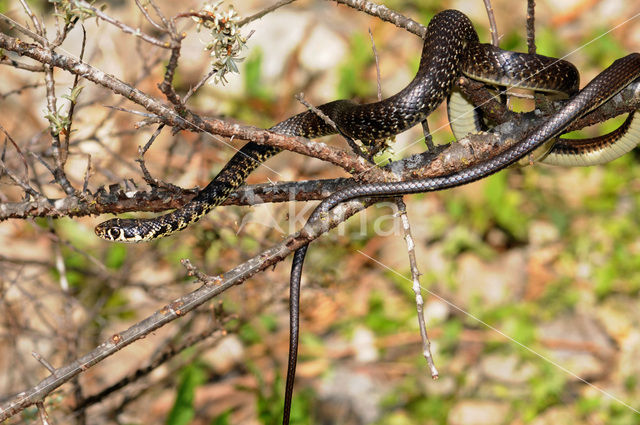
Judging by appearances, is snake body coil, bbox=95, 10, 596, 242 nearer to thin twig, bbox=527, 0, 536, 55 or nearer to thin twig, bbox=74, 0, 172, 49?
thin twig, bbox=527, 0, 536, 55

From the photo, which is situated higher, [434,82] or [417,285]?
[434,82]

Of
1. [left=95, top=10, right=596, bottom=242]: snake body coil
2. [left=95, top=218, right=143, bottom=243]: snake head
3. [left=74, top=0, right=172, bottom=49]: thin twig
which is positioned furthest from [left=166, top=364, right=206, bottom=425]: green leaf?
[left=74, top=0, right=172, bottom=49]: thin twig

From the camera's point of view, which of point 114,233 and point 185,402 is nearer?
point 114,233

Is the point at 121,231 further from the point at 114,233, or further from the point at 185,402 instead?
the point at 185,402

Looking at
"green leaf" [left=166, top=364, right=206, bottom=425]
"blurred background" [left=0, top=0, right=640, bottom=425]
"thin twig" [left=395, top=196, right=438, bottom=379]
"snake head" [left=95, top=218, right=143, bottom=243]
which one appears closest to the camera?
"thin twig" [left=395, top=196, right=438, bottom=379]

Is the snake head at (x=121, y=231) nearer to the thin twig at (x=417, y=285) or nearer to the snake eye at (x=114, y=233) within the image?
→ the snake eye at (x=114, y=233)

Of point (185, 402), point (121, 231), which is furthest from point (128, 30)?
point (185, 402)

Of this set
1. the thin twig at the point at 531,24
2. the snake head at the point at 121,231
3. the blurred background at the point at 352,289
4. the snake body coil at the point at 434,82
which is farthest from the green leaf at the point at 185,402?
the thin twig at the point at 531,24
